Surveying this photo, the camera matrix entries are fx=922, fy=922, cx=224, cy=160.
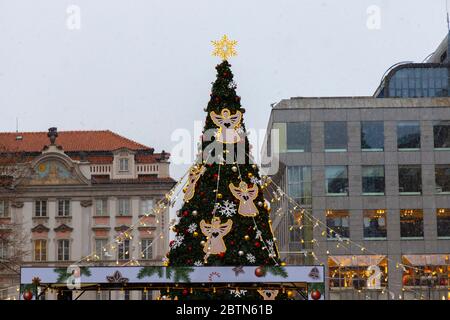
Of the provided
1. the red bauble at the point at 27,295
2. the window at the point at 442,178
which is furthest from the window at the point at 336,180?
the red bauble at the point at 27,295

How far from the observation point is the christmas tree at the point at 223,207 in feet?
86.1

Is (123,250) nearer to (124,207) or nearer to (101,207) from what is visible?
(124,207)

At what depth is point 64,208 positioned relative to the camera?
78.2 metres

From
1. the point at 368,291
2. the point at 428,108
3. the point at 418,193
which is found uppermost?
the point at 428,108

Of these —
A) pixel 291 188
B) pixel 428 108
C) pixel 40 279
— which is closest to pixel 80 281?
pixel 40 279

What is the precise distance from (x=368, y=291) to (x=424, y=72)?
2035cm

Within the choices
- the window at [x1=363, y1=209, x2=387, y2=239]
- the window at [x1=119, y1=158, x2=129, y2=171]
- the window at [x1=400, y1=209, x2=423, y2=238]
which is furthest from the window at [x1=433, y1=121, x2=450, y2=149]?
the window at [x1=119, y1=158, x2=129, y2=171]

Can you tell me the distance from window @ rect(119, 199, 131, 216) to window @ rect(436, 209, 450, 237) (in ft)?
95.3

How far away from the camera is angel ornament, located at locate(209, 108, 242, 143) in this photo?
27.3 m

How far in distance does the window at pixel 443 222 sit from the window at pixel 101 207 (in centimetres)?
3050

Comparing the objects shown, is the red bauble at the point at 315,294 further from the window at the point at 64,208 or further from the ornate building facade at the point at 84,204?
the window at the point at 64,208

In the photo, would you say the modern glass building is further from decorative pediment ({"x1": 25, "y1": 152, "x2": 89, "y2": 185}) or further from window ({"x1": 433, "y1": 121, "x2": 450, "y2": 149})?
decorative pediment ({"x1": 25, "y1": 152, "x2": 89, "y2": 185})
